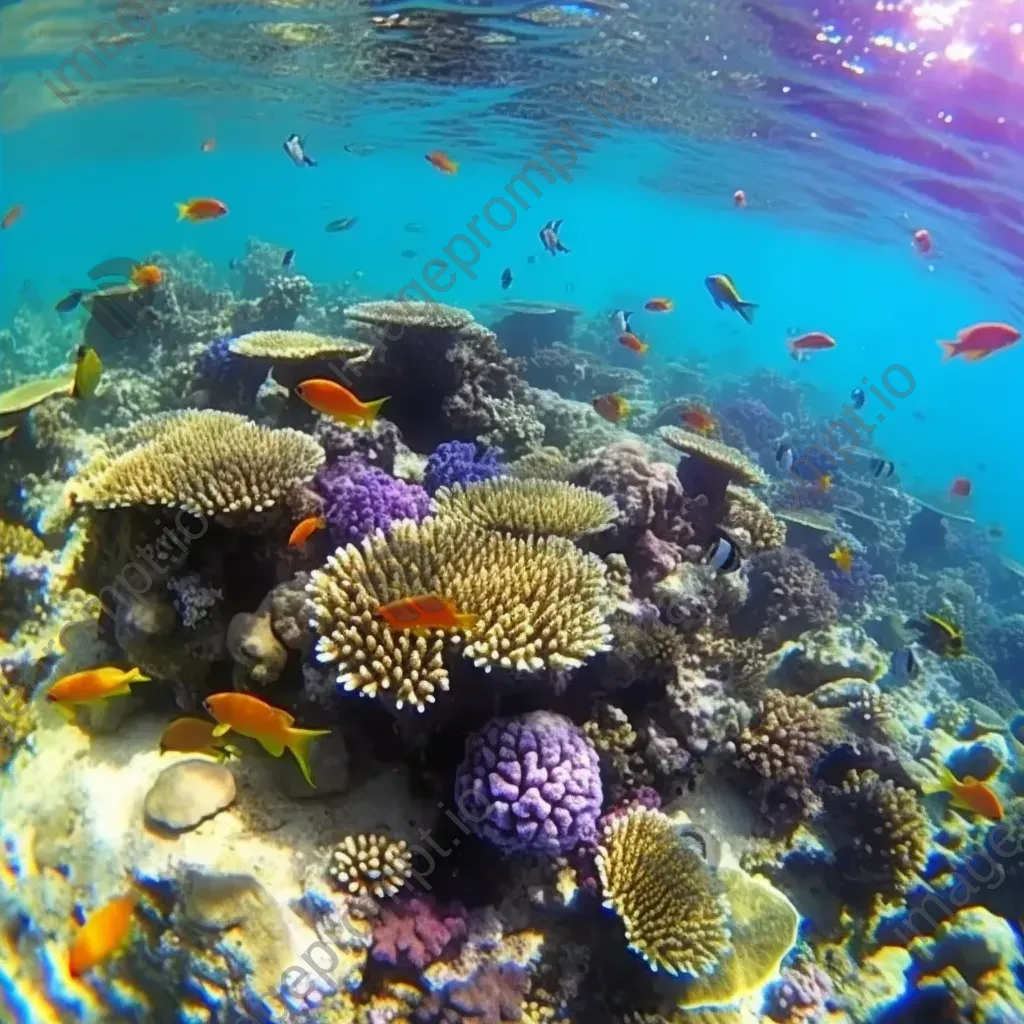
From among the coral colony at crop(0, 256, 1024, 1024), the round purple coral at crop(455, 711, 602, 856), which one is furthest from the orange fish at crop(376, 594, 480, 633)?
the round purple coral at crop(455, 711, 602, 856)

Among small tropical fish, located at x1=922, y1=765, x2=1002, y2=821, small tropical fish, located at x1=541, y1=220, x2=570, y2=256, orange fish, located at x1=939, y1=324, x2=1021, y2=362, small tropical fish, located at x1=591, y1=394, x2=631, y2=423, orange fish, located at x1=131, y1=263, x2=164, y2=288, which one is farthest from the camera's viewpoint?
orange fish, located at x1=131, y1=263, x2=164, y2=288

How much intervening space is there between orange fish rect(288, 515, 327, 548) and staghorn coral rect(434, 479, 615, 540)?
935mm

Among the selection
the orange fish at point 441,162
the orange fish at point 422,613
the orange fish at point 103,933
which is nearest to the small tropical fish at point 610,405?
the orange fish at point 441,162

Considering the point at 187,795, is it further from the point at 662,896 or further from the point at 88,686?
the point at 662,896

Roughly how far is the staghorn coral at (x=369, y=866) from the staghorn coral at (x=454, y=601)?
0.97 m

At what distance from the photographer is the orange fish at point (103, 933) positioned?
4.09m

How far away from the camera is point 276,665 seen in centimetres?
459

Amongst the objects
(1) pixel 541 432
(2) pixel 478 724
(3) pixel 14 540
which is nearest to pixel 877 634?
(1) pixel 541 432

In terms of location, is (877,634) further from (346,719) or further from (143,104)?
(143,104)

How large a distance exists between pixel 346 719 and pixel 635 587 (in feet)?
9.03

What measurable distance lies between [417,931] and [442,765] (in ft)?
3.20

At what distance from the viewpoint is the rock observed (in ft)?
13.9

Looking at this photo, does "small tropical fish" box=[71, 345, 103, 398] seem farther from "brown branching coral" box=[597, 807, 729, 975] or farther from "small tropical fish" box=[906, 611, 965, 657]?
"small tropical fish" box=[906, 611, 965, 657]

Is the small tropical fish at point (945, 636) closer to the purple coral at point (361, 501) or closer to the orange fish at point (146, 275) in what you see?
the purple coral at point (361, 501)
